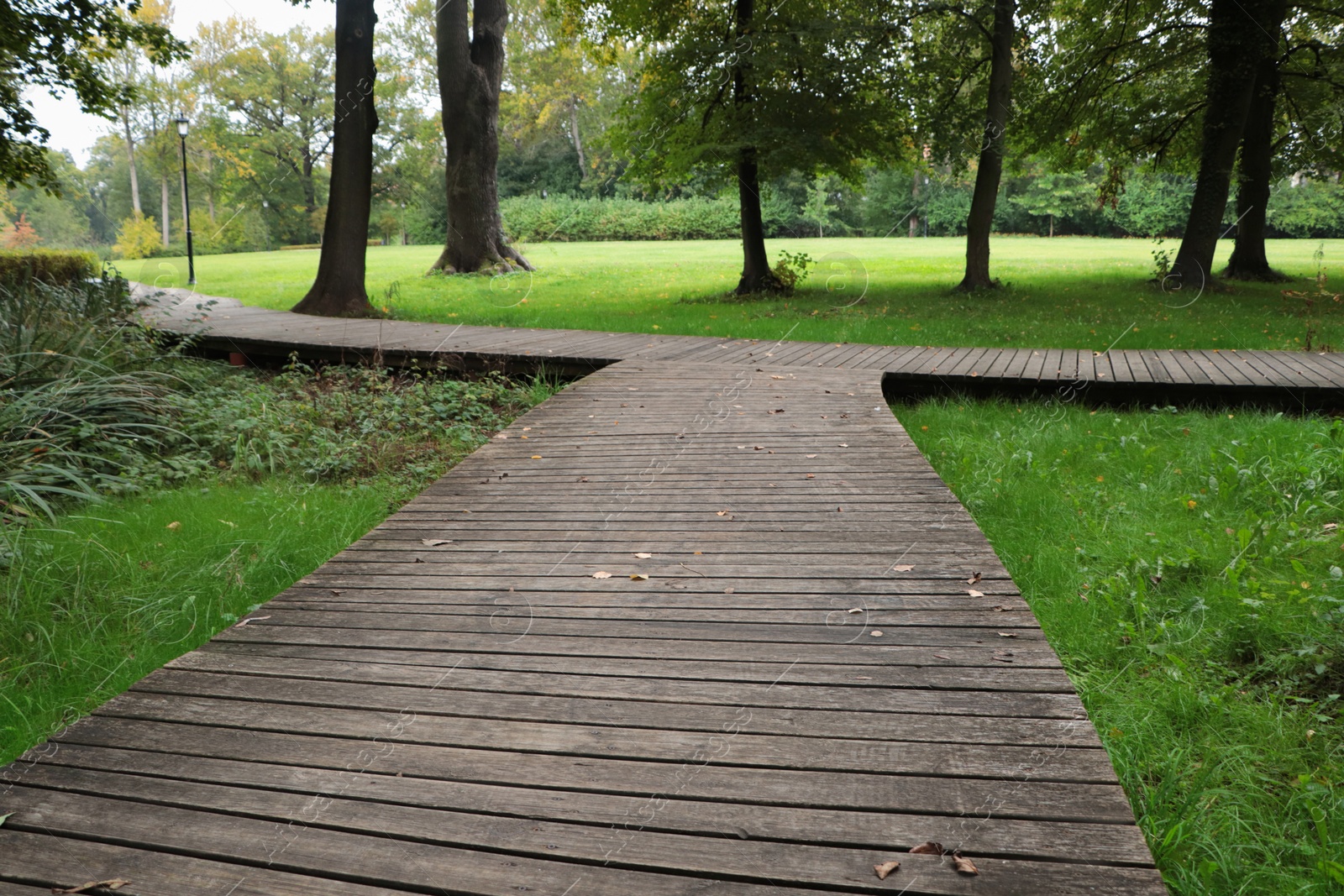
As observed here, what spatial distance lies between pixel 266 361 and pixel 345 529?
5.95 metres

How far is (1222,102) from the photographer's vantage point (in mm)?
13555

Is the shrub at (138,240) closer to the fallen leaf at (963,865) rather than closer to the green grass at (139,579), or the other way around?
the green grass at (139,579)

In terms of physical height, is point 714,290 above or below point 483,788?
above

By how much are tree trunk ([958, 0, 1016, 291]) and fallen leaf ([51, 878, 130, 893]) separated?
14156 mm

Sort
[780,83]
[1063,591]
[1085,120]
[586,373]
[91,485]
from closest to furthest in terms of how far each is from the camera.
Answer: [1063,591], [91,485], [586,373], [780,83], [1085,120]

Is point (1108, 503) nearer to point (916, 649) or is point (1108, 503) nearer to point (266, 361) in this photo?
point (916, 649)

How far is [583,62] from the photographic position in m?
36.7

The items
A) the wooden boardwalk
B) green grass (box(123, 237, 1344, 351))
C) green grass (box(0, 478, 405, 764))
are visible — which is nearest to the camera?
green grass (box(0, 478, 405, 764))

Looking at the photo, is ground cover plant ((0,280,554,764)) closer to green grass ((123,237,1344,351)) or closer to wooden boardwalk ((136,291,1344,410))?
wooden boardwalk ((136,291,1344,410))

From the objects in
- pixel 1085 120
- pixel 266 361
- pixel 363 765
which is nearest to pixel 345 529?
pixel 363 765

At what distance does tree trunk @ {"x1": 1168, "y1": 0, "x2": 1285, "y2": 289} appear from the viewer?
1284 cm

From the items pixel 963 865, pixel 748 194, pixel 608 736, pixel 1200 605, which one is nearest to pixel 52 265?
pixel 748 194

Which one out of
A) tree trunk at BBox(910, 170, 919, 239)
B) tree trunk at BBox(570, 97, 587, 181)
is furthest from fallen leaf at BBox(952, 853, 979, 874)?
tree trunk at BBox(570, 97, 587, 181)

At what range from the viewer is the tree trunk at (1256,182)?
50.7 feet
